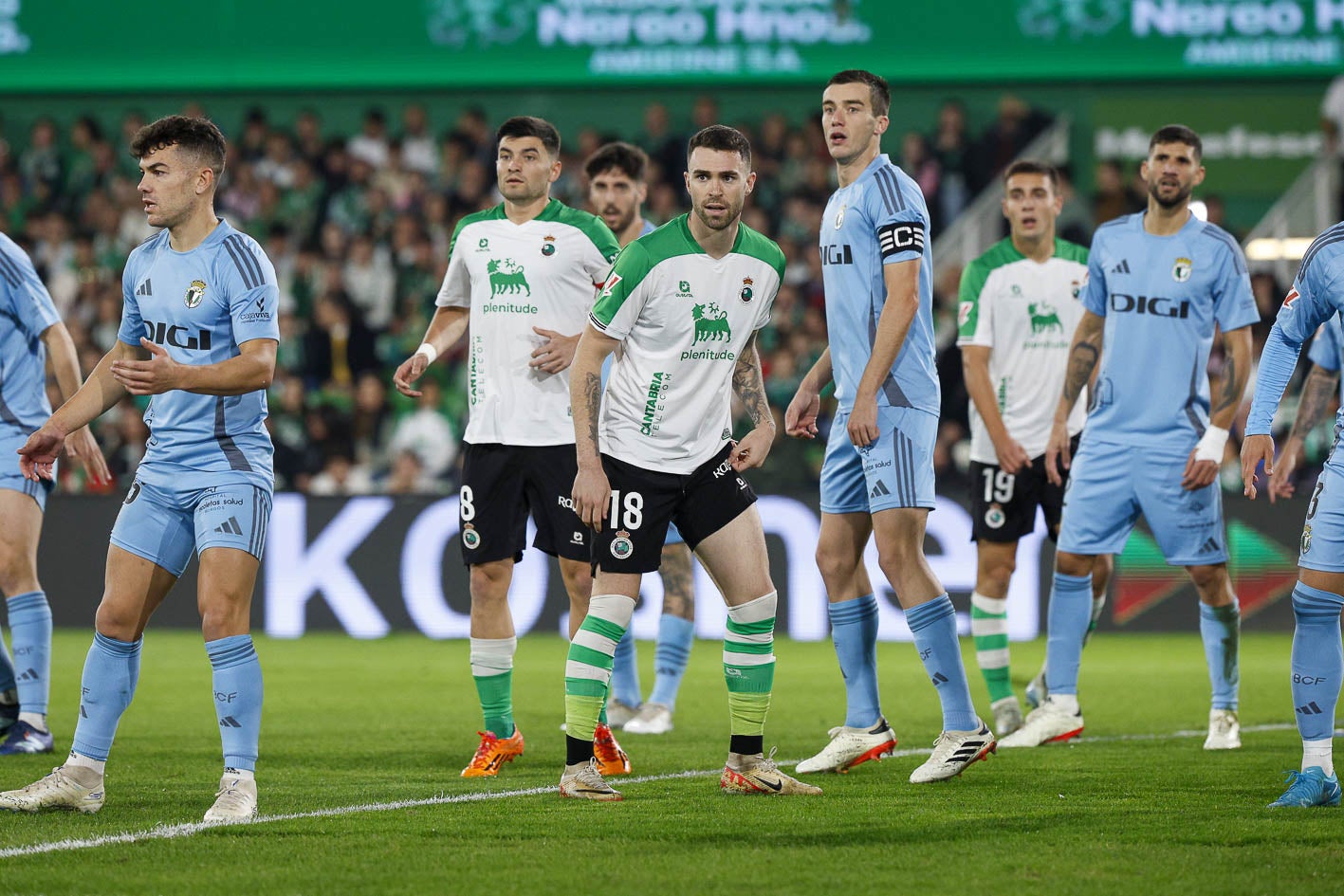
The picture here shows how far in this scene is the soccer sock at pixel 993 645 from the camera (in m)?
8.38

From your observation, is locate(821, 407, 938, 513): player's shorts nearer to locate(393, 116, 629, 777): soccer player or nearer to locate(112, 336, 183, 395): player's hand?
locate(393, 116, 629, 777): soccer player

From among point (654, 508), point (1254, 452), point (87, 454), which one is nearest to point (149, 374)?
point (654, 508)

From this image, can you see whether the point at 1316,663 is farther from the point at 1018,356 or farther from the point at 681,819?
the point at 1018,356

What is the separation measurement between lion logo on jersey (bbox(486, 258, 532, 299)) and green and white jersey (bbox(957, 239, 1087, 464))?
2.68 meters

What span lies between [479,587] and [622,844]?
2.26 m

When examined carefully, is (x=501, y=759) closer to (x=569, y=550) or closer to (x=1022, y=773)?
(x=569, y=550)

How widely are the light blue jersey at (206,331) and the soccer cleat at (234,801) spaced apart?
102 centimetres

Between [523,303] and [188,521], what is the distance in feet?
6.72

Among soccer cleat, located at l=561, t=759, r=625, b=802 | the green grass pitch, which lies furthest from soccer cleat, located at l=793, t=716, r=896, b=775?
soccer cleat, located at l=561, t=759, r=625, b=802

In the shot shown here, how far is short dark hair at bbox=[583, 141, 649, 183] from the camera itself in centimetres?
866

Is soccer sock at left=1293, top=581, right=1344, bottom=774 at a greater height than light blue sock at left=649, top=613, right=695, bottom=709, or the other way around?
soccer sock at left=1293, top=581, right=1344, bottom=774

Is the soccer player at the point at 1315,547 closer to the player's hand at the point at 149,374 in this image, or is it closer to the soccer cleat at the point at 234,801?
the soccer cleat at the point at 234,801

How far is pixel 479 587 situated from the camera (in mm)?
7133

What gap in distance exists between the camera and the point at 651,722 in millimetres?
8336
